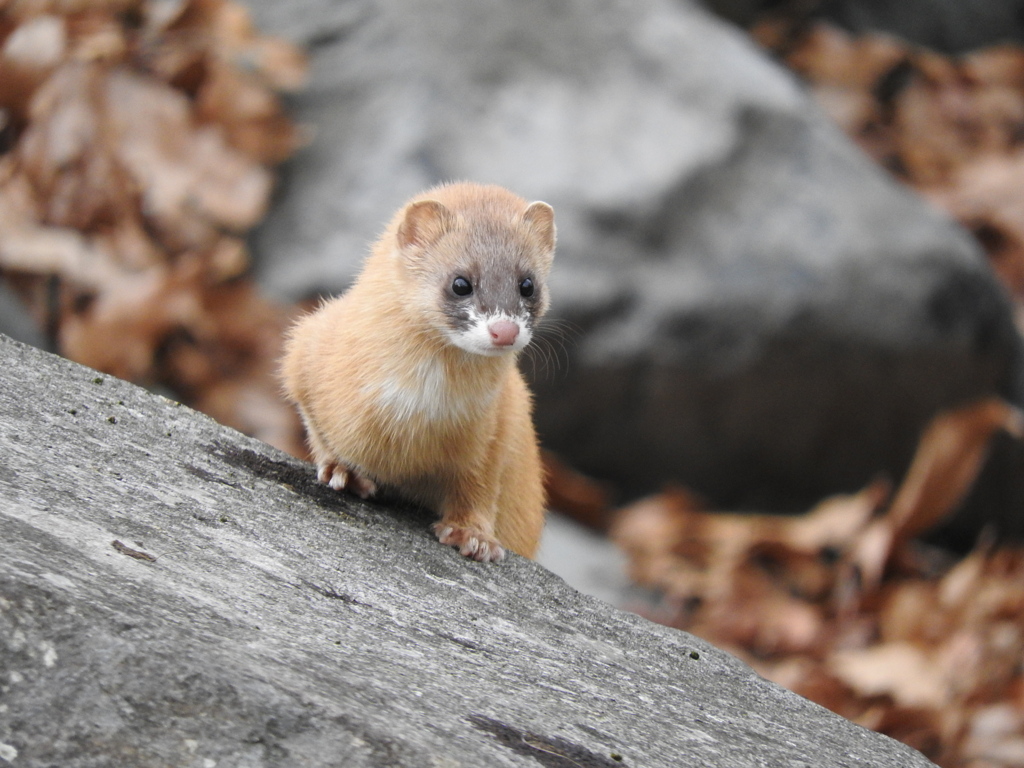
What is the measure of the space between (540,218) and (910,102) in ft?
26.3

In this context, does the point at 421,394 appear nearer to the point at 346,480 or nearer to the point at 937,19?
the point at 346,480

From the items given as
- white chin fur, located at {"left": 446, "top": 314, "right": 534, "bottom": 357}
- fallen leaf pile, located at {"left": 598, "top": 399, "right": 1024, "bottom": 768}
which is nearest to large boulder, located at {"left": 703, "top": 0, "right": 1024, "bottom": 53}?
fallen leaf pile, located at {"left": 598, "top": 399, "right": 1024, "bottom": 768}

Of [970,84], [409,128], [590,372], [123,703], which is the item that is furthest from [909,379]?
[123,703]

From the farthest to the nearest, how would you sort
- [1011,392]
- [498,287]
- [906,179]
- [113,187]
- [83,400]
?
[906,179]
[1011,392]
[113,187]
[498,287]
[83,400]

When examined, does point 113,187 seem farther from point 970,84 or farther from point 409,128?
point 970,84

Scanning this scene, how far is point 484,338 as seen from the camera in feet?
10.8

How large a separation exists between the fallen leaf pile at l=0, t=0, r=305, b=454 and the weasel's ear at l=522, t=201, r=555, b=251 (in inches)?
120

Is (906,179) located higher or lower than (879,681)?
higher

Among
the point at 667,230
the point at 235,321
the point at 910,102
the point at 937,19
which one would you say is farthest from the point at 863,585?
the point at 937,19

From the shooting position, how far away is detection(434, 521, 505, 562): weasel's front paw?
11.3 ft

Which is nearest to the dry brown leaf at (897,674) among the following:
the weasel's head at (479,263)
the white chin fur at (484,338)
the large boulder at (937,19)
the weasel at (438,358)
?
the weasel at (438,358)

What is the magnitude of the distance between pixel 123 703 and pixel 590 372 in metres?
5.10

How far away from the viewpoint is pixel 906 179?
10289 millimetres

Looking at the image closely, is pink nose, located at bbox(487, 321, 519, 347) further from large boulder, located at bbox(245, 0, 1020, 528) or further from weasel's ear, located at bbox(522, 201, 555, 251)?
large boulder, located at bbox(245, 0, 1020, 528)
